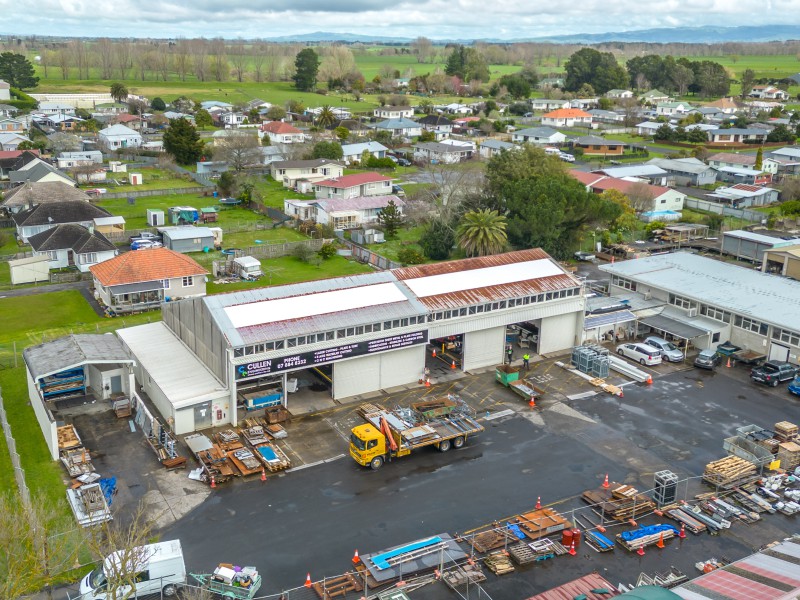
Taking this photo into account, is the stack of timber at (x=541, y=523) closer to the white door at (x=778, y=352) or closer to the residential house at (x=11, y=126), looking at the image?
the white door at (x=778, y=352)

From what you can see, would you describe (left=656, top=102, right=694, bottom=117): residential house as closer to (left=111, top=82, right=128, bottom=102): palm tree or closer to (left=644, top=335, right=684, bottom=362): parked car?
(left=111, top=82, right=128, bottom=102): palm tree

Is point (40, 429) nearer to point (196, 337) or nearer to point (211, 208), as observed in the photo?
point (196, 337)

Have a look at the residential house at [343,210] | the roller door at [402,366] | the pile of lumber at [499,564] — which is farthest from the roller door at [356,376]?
the residential house at [343,210]

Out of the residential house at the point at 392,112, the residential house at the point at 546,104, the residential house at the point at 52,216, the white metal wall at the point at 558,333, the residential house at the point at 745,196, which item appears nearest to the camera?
the white metal wall at the point at 558,333

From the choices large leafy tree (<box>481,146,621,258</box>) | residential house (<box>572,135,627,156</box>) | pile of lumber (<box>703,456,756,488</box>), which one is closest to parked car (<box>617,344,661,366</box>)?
pile of lumber (<box>703,456,756,488</box>)

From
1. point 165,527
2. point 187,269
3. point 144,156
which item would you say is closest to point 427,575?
point 165,527

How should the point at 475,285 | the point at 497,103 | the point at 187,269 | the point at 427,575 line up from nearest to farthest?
the point at 427,575 → the point at 475,285 → the point at 187,269 → the point at 497,103

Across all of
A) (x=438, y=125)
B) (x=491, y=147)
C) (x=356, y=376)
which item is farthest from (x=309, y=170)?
(x=356, y=376)
